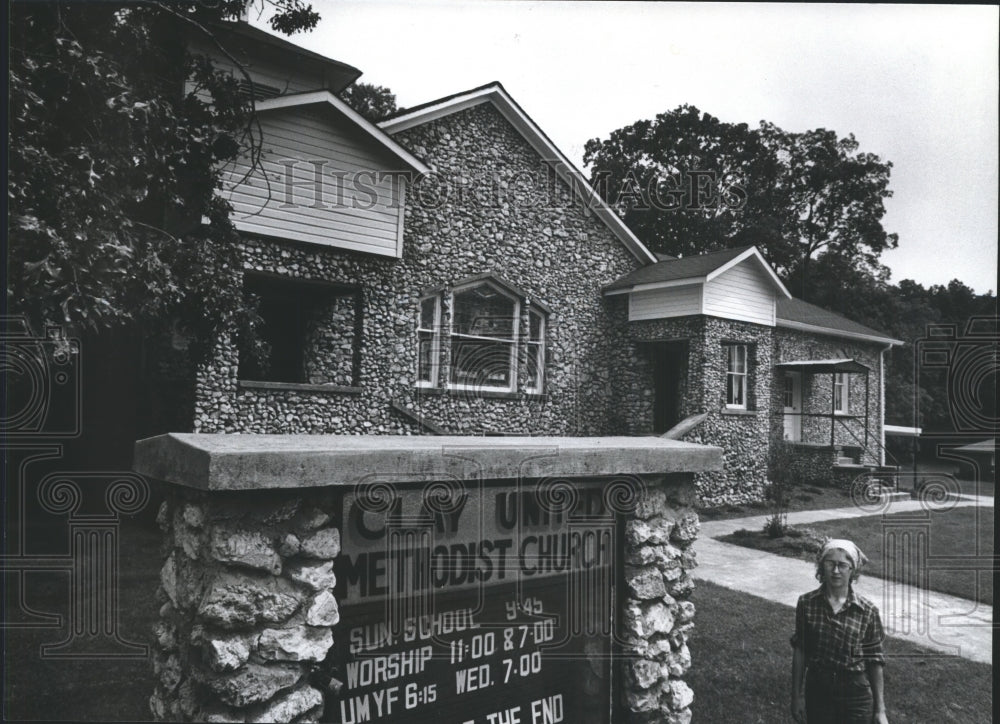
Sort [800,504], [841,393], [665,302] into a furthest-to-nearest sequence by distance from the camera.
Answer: [841,393]
[665,302]
[800,504]

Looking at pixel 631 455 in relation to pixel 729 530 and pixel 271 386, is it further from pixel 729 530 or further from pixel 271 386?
pixel 729 530

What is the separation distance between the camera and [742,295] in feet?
53.9

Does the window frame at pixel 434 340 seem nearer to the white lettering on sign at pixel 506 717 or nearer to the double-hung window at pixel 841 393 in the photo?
the white lettering on sign at pixel 506 717

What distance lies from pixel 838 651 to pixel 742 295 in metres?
13.8

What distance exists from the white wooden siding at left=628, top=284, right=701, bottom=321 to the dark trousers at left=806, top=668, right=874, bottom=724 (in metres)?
12.5

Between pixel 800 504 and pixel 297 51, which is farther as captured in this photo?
pixel 800 504

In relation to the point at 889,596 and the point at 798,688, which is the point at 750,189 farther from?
the point at 798,688

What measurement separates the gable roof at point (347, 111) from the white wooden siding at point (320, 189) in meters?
0.18

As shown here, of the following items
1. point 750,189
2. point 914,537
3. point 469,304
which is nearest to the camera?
point 914,537

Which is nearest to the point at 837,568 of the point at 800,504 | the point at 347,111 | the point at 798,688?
the point at 798,688

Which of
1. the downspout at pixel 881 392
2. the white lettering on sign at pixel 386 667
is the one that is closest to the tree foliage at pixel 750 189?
the downspout at pixel 881 392

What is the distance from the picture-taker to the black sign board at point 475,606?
3287 millimetres

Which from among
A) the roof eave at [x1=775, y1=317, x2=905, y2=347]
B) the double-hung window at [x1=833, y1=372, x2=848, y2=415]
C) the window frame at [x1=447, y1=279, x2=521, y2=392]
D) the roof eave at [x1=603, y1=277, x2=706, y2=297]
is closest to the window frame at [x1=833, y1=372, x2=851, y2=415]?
the double-hung window at [x1=833, y1=372, x2=848, y2=415]

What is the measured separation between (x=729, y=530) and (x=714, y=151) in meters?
25.1
